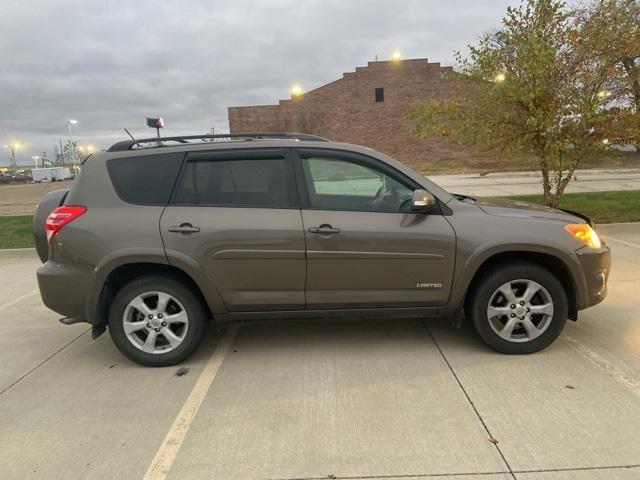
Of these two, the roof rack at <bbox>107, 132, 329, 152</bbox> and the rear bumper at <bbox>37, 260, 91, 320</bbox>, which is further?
the roof rack at <bbox>107, 132, 329, 152</bbox>

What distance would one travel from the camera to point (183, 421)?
9.75 ft

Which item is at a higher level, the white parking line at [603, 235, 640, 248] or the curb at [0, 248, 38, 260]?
the white parking line at [603, 235, 640, 248]

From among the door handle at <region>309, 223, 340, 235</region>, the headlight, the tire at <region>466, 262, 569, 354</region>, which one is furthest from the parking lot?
the door handle at <region>309, 223, 340, 235</region>

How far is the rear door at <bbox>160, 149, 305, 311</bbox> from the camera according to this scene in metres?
3.58

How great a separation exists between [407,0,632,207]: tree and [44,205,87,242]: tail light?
21.8 ft

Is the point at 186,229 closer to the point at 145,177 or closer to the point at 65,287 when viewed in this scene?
the point at 145,177

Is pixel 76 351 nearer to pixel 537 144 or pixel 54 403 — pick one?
pixel 54 403

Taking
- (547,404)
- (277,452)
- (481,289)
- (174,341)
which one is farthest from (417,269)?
(174,341)

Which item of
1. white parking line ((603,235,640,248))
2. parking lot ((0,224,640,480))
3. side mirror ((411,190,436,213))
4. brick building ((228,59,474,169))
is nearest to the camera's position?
parking lot ((0,224,640,480))

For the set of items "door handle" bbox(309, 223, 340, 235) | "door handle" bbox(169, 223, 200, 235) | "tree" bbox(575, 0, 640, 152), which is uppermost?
"tree" bbox(575, 0, 640, 152)

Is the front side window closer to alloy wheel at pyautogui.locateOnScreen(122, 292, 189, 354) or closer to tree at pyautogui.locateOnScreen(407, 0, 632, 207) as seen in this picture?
alloy wheel at pyautogui.locateOnScreen(122, 292, 189, 354)

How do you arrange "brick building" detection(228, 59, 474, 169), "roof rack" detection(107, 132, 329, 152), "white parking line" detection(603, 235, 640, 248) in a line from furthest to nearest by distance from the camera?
"brick building" detection(228, 59, 474, 169)
"white parking line" detection(603, 235, 640, 248)
"roof rack" detection(107, 132, 329, 152)

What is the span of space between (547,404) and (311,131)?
35899 mm

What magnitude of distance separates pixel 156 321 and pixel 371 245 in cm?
177
